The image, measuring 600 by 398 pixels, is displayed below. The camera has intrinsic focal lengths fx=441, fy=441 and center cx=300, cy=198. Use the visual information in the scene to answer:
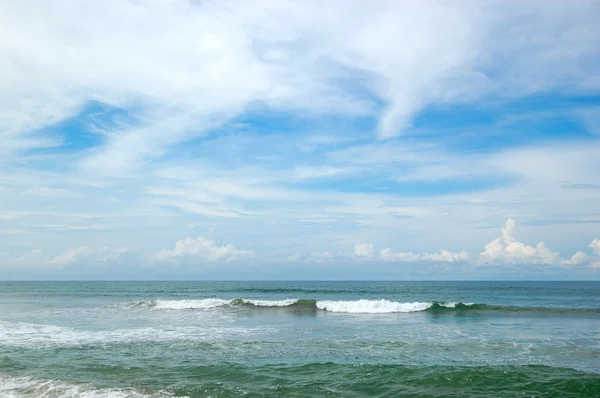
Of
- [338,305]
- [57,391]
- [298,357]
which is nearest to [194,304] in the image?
[338,305]

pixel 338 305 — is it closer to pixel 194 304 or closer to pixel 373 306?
pixel 373 306

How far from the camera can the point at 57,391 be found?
1230 cm

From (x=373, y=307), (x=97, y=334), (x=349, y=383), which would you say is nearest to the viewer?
(x=349, y=383)

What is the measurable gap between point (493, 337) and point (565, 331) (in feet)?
18.2

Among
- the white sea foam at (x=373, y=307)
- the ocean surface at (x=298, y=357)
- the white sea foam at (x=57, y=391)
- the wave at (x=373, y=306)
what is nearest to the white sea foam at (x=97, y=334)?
the ocean surface at (x=298, y=357)

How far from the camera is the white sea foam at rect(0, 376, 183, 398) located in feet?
38.7

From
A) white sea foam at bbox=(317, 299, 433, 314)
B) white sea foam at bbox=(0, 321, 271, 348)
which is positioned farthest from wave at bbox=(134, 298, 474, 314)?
white sea foam at bbox=(0, 321, 271, 348)

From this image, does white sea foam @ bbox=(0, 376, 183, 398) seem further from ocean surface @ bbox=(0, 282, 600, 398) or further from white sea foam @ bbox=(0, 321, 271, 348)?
white sea foam @ bbox=(0, 321, 271, 348)

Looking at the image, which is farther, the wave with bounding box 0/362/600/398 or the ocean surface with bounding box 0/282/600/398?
the ocean surface with bounding box 0/282/600/398

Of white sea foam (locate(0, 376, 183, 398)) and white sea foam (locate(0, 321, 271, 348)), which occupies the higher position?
white sea foam (locate(0, 321, 271, 348))

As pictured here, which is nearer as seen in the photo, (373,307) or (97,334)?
(97,334)

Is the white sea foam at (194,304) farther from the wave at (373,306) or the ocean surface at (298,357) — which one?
the ocean surface at (298,357)

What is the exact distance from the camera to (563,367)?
14797 mm

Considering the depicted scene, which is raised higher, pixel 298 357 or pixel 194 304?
pixel 298 357
